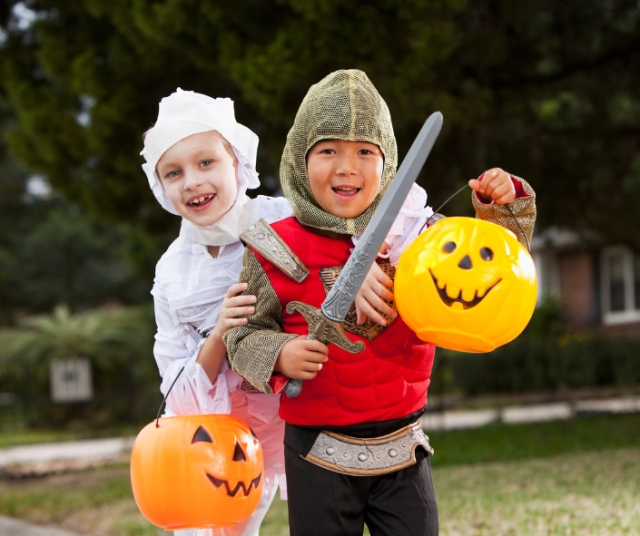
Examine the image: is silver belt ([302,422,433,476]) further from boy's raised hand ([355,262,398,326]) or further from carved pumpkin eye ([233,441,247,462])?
boy's raised hand ([355,262,398,326])

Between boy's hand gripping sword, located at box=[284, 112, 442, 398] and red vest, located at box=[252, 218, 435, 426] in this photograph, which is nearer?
boy's hand gripping sword, located at box=[284, 112, 442, 398]

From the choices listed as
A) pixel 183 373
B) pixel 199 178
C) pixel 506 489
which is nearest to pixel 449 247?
pixel 199 178

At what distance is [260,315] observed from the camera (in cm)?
256

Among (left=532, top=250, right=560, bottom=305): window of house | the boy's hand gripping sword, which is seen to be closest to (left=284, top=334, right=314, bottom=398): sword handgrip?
the boy's hand gripping sword

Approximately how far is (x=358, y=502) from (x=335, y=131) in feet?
3.55

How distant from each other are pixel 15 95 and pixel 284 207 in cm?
683

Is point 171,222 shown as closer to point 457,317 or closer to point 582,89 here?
point 582,89

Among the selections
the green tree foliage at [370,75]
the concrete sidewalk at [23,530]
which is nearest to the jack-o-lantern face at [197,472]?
the concrete sidewalk at [23,530]

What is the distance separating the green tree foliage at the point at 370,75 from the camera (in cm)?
715

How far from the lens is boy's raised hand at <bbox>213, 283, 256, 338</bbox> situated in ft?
8.38

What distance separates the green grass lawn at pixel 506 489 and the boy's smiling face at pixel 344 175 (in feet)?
10.0

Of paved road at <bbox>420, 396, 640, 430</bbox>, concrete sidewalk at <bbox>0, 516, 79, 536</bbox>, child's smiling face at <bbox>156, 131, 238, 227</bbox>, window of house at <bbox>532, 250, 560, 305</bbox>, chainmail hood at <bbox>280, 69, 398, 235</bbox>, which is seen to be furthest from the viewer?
window of house at <bbox>532, 250, 560, 305</bbox>

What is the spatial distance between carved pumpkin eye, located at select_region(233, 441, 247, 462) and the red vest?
243mm

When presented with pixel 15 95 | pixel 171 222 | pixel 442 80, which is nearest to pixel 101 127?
pixel 15 95
